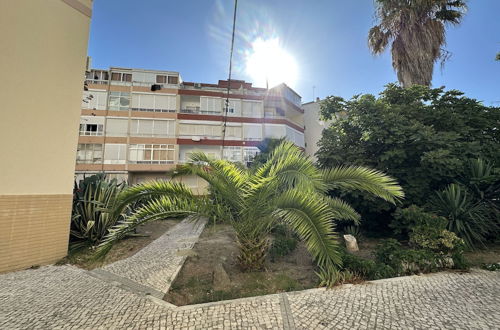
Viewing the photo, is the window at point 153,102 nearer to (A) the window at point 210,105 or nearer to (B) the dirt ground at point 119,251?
(A) the window at point 210,105

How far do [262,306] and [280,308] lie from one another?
29 cm

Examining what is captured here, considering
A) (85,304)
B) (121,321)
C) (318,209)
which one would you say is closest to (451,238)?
(318,209)

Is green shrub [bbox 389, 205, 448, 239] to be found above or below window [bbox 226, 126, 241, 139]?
below

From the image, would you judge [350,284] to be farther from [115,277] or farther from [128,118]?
[128,118]

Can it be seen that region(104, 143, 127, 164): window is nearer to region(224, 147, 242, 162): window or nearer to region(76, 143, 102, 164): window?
region(76, 143, 102, 164): window

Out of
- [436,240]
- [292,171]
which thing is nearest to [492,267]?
[436,240]

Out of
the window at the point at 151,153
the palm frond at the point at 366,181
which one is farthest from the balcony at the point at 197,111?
the palm frond at the point at 366,181

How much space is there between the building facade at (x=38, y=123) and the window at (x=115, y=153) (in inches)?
738

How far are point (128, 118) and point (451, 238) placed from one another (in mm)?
26391

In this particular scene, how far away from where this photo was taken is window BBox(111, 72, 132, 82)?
83.4 feet

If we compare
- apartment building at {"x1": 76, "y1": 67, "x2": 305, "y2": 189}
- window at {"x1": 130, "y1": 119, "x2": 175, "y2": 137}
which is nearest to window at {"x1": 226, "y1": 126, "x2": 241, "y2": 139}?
apartment building at {"x1": 76, "y1": 67, "x2": 305, "y2": 189}

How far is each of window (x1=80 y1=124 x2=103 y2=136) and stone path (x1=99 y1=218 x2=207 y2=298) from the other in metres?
20.0

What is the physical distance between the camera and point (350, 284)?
4.68 meters

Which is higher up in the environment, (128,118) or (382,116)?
(128,118)
